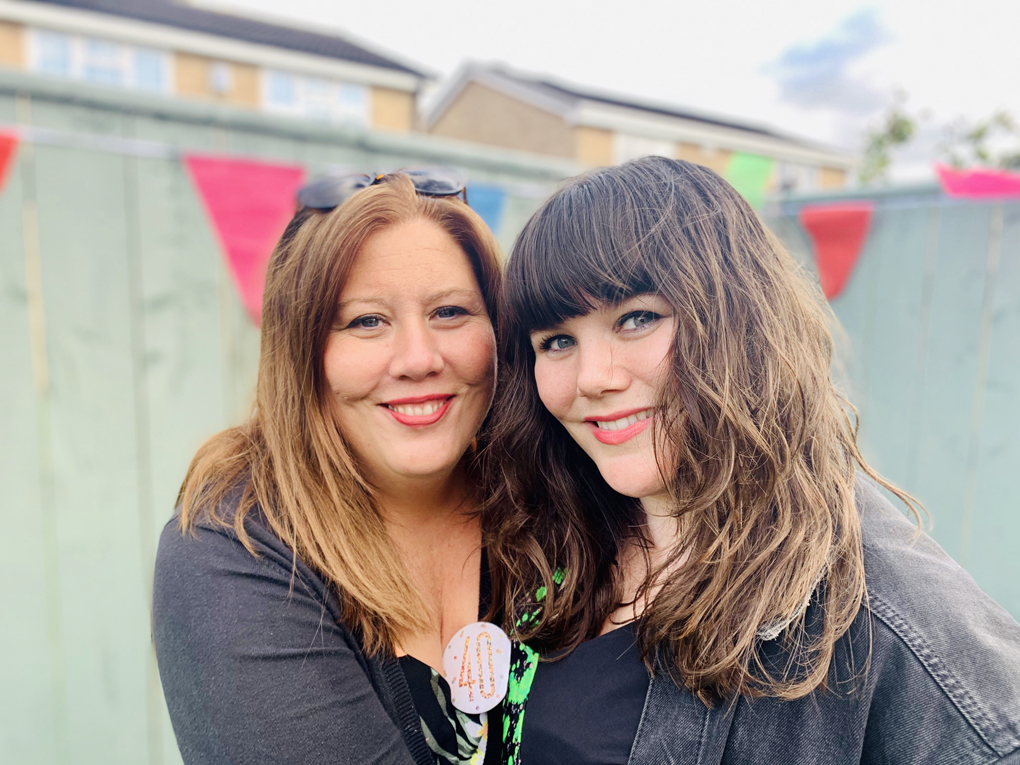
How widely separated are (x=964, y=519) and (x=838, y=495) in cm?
232

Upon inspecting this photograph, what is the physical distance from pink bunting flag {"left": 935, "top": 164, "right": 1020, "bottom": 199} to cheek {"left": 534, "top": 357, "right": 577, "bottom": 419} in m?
2.37

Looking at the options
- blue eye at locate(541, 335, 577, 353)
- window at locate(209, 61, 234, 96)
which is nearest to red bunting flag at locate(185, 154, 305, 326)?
blue eye at locate(541, 335, 577, 353)

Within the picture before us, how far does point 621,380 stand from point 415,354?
0.46m

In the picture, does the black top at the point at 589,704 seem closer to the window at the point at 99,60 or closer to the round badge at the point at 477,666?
the round badge at the point at 477,666

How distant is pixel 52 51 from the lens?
17.0m

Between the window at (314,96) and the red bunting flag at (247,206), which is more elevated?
the window at (314,96)

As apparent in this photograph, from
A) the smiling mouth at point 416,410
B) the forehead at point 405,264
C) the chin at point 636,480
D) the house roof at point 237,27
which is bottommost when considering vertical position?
the chin at point 636,480

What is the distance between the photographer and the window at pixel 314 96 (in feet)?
61.7

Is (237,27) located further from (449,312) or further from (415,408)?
(415,408)

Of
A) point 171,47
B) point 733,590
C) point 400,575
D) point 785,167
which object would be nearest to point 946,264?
point 733,590

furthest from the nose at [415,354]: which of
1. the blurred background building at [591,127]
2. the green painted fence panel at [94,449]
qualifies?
the blurred background building at [591,127]

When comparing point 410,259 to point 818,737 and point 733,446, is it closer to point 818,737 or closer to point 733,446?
point 733,446

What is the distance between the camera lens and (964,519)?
288 centimetres

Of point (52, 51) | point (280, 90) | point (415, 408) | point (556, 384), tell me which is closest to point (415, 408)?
point (415, 408)
